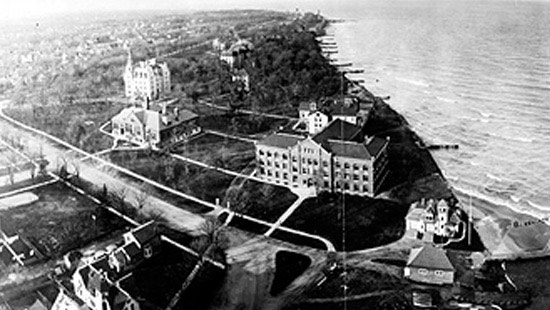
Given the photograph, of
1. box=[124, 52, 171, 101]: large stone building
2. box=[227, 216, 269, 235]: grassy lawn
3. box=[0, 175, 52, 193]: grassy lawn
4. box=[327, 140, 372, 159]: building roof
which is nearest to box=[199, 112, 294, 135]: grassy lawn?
box=[124, 52, 171, 101]: large stone building

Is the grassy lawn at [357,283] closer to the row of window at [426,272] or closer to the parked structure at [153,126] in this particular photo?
the row of window at [426,272]

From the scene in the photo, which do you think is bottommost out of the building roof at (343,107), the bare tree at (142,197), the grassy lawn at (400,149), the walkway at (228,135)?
the grassy lawn at (400,149)

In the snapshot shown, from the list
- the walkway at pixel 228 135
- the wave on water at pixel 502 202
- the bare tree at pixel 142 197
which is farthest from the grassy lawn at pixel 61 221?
the wave on water at pixel 502 202

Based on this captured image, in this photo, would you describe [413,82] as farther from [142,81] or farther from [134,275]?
[134,275]

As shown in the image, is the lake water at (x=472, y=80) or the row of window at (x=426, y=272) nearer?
the row of window at (x=426, y=272)

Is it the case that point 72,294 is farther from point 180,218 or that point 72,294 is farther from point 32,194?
point 32,194

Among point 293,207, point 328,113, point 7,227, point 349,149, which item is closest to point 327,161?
point 349,149

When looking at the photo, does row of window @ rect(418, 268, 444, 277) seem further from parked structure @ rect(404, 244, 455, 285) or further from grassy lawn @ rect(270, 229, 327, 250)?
grassy lawn @ rect(270, 229, 327, 250)

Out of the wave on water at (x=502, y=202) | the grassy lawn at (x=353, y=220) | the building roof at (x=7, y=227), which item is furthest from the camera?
the wave on water at (x=502, y=202)
